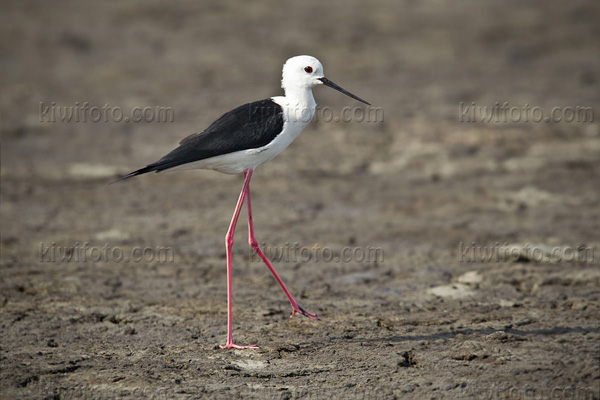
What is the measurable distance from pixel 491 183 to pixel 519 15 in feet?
26.7

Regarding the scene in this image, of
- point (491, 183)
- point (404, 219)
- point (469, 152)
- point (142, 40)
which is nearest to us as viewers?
point (404, 219)

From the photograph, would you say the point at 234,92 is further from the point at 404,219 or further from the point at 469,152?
the point at 404,219

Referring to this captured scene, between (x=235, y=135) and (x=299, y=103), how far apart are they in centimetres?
59

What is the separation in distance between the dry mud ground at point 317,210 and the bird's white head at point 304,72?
6.37ft

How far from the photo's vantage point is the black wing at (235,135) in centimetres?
541

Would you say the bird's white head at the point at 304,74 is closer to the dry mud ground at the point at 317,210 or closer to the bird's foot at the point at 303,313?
the bird's foot at the point at 303,313

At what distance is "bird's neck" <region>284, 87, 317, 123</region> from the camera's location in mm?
5664

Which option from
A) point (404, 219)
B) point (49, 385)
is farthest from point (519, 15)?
point (49, 385)

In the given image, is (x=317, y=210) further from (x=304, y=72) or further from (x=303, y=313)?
(x=304, y=72)

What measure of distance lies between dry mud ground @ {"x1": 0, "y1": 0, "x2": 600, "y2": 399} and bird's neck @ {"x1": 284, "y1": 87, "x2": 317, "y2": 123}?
1.69 m

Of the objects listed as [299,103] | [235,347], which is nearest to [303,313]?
[235,347]

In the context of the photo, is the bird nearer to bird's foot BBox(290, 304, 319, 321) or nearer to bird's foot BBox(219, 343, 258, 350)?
bird's foot BBox(219, 343, 258, 350)

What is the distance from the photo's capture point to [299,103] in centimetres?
569

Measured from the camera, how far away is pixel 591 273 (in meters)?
6.61
